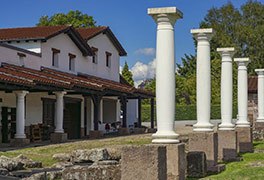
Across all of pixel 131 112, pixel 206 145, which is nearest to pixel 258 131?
pixel 206 145

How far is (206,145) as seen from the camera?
1412 centimetres

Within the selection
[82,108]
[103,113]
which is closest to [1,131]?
[82,108]

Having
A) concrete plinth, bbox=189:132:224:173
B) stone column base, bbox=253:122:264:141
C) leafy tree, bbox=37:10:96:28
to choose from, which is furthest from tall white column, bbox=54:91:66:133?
leafy tree, bbox=37:10:96:28

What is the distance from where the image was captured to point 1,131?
28.2 meters

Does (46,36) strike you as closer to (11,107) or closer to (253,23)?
(11,107)

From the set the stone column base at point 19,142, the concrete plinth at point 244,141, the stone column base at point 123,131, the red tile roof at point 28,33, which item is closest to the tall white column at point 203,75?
the concrete plinth at point 244,141

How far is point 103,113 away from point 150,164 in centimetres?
3202

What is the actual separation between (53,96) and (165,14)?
21.7 meters

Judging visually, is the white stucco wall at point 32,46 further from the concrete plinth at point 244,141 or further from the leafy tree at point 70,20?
the leafy tree at point 70,20

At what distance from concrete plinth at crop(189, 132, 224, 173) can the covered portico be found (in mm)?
10145

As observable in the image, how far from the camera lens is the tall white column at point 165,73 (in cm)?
1134

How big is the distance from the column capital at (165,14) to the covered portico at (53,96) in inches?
460

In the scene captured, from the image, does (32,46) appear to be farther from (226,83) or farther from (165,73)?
(165,73)

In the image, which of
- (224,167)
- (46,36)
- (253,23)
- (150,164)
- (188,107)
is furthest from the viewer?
(253,23)
